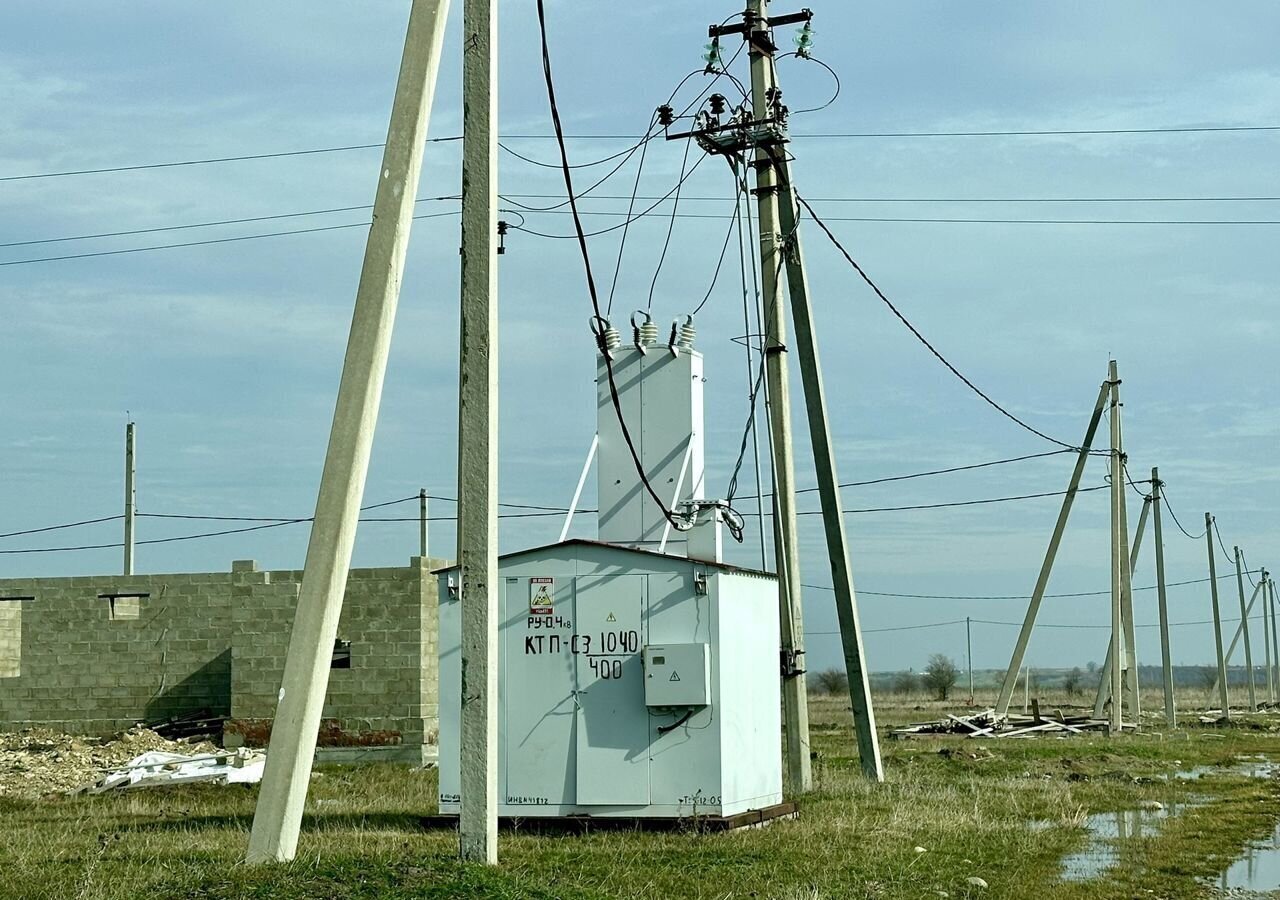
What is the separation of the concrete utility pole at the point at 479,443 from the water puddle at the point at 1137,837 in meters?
5.32

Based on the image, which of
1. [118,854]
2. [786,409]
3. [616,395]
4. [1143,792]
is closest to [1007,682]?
[1143,792]

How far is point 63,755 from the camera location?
25.6 meters

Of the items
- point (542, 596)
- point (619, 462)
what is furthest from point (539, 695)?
point (619, 462)

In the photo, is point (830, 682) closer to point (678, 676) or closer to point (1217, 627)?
point (1217, 627)

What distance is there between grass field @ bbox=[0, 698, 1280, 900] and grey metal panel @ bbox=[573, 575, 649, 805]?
574 millimetres

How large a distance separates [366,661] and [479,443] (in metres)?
17.2

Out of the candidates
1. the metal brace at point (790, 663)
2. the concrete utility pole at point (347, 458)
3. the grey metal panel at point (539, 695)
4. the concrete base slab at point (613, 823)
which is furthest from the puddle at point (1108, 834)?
the concrete utility pole at point (347, 458)

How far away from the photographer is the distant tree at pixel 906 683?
112 meters

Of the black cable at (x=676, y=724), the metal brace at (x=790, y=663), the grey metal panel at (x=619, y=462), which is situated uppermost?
the grey metal panel at (x=619, y=462)

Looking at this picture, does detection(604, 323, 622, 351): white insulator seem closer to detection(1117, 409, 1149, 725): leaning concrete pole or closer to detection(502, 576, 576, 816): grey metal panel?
detection(502, 576, 576, 816): grey metal panel

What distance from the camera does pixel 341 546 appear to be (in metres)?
9.59

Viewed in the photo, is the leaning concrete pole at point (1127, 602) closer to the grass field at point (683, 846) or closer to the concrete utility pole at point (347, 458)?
the grass field at point (683, 846)

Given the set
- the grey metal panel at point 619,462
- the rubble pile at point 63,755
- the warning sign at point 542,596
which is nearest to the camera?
the warning sign at point 542,596

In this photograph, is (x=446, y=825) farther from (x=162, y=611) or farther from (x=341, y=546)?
(x=162, y=611)
